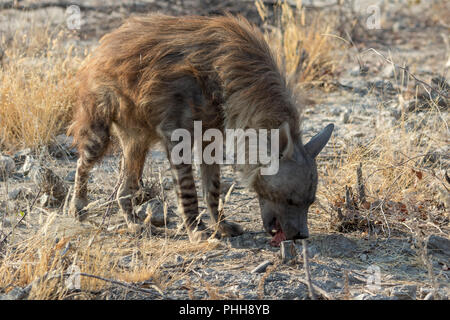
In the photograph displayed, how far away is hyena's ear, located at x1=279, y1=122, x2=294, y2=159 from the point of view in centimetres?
509

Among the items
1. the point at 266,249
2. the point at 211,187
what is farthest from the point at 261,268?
the point at 211,187

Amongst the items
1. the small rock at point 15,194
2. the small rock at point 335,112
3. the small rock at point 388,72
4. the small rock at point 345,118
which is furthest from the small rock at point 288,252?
the small rock at point 388,72

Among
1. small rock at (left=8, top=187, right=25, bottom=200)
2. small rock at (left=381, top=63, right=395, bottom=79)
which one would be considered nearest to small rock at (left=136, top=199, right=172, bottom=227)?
small rock at (left=8, top=187, right=25, bottom=200)

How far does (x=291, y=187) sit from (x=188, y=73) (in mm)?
1295

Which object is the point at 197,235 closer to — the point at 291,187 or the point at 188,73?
the point at 291,187

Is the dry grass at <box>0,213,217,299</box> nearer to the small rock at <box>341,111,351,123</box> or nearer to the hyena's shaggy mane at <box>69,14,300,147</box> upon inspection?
the hyena's shaggy mane at <box>69,14,300,147</box>

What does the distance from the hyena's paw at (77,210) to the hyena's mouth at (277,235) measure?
1.80 m

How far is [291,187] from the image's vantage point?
17.1 feet

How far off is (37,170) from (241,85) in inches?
98.5

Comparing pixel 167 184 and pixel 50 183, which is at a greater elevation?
pixel 50 183

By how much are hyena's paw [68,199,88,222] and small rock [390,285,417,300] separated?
9.61ft

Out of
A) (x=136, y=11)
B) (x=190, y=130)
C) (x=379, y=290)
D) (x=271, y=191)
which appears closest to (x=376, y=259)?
(x=379, y=290)

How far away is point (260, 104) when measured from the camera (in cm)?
528
